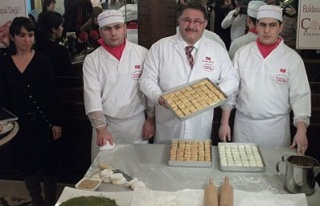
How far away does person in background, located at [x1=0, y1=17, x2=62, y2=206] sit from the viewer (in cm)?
235

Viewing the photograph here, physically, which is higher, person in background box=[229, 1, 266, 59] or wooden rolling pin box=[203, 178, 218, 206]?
person in background box=[229, 1, 266, 59]

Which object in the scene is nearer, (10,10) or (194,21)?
(194,21)

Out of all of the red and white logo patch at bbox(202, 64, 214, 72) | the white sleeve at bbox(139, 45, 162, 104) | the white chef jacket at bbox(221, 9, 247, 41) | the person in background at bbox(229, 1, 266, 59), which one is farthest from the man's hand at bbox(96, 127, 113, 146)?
the white chef jacket at bbox(221, 9, 247, 41)

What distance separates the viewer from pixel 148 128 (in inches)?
92.0

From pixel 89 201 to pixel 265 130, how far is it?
50.4 inches

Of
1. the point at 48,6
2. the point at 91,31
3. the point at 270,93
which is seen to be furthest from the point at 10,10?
the point at 270,93

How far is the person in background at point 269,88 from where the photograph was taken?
207 centimetres

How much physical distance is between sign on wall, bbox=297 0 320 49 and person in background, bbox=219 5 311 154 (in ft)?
2.19

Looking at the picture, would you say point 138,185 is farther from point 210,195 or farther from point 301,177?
point 301,177

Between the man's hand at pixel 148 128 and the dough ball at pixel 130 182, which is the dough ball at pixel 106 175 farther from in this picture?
the man's hand at pixel 148 128

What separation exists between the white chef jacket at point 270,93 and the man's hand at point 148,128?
0.54 metres

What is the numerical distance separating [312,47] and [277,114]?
0.86 m

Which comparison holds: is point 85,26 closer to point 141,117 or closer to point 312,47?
point 141,117

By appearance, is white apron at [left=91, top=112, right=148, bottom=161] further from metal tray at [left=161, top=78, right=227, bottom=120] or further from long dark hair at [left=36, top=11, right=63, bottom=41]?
long dark hair at [left=36, top=11, right=63, bottom=41]
